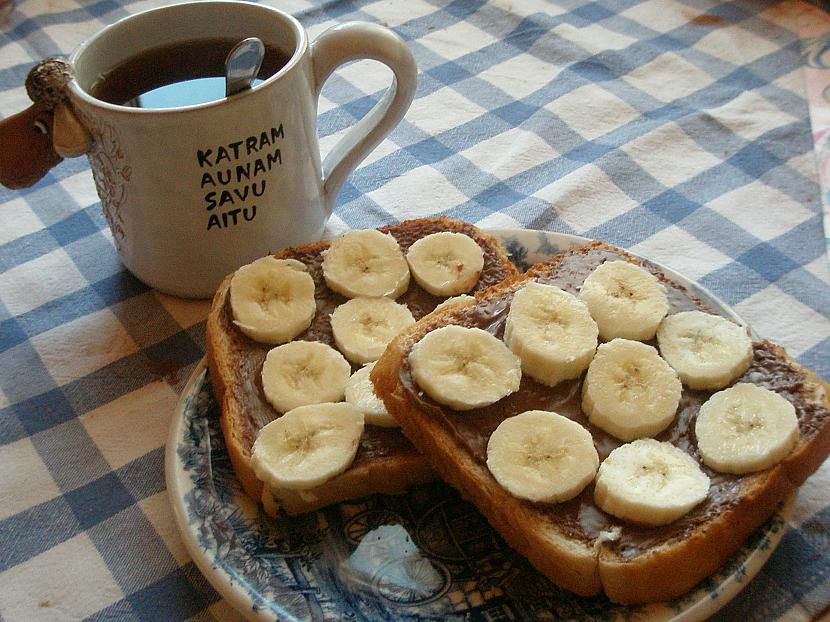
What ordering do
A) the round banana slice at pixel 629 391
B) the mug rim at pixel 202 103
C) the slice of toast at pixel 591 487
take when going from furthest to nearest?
the mug rim at pixel 202 103
the round banana slice at pixel 629 391
the slice of toast at pixel 591 487

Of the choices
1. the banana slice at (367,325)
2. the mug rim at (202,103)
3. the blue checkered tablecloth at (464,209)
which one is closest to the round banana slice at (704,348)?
the blue checkered tablecloth at (464,209)

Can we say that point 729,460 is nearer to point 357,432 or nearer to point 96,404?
point 357,432

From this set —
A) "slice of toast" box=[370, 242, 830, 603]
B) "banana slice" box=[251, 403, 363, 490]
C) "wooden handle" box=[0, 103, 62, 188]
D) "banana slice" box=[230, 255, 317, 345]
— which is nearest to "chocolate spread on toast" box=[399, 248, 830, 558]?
"slice of toast" box=[370, 242, 830, 603]

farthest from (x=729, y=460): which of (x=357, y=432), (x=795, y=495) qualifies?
(x=357, y=432)

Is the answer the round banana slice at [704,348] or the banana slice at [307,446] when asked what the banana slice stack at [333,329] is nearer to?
the banana slice at [307,446]

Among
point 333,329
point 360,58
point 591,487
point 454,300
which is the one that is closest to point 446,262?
point 454,300

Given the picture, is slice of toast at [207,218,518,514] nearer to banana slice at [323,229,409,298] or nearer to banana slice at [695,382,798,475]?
banana slice at [323,229,409,298]
